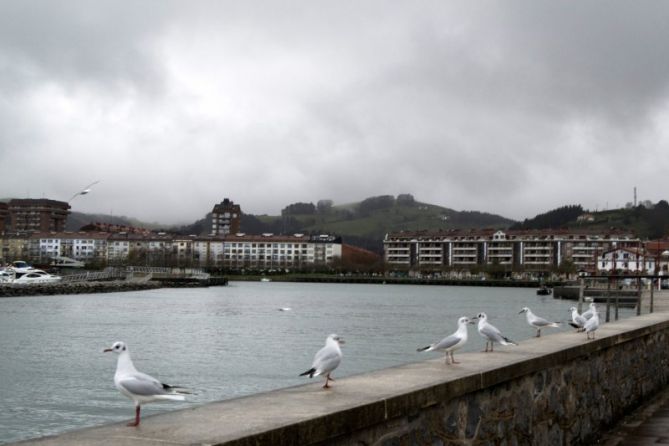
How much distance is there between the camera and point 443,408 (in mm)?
5836

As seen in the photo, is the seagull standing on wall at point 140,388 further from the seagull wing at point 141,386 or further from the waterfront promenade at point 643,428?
the waterfront promenade at point 643,428

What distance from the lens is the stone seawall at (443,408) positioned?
4.39 m

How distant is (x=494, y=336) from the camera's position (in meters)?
9.12

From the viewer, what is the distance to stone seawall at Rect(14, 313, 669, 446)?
4387mm

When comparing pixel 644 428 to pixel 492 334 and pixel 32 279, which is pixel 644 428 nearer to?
pixel 492 334

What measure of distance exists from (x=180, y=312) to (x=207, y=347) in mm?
34275

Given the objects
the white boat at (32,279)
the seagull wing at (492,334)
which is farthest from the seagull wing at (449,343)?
the white boat at (32,279)

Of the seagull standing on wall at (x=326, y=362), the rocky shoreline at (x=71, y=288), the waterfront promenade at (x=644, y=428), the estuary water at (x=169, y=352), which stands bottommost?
the rocky shoreline at (x=71, y=288)

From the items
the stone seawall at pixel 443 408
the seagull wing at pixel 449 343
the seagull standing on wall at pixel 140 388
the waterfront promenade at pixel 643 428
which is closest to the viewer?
the stone seawall at pixel 443 408

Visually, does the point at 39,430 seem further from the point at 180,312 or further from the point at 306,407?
the point at 180,312

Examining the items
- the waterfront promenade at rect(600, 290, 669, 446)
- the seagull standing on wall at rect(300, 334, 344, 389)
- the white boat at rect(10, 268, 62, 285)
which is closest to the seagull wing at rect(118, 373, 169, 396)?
the seagull standing on wall at rect(300, 334, 344, 389)

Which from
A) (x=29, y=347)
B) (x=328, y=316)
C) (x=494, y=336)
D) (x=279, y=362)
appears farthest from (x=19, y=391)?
(x=328, y=316)

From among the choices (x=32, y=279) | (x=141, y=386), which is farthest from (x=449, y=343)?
(x=32, y=279)

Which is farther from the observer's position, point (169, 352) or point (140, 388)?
point (169, 352)
